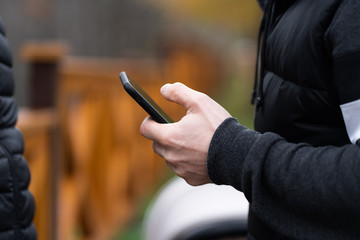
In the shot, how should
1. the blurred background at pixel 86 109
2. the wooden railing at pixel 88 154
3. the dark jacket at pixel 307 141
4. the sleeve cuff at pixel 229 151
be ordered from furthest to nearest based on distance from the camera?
the blurred background at pixel 86 109, the wooden railing at pixel 88 154, the sleeve cuff at pixel 229 151, the dark jacket at pixel 307 141

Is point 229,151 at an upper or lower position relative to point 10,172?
upper

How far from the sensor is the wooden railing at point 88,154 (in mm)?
3728

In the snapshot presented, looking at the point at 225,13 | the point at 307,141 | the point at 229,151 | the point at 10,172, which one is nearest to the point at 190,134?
the point at 229,151

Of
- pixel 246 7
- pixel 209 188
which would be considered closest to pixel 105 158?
pixel 209 188

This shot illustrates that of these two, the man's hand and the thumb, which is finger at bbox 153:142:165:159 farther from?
the thumb

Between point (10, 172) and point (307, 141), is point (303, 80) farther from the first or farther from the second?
point (10, 172)

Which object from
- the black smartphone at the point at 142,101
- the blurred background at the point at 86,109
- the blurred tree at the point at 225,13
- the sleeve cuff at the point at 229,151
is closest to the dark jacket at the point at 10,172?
the black smartphone at the point at 142,101

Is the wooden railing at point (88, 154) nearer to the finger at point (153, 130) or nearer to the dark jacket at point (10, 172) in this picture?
the dark jacket at point (10, 172)

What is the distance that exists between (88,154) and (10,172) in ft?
11.8

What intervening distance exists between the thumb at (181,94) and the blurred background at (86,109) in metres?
1.91

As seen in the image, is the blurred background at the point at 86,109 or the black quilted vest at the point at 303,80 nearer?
the black quilted vest at the point at 303,80

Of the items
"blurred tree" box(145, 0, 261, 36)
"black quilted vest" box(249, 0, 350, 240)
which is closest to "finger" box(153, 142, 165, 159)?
"black quilted vest" box(249, 0, 350, 240)

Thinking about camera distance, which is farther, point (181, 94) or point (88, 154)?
point (88, 154)

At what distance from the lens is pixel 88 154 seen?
505cm
